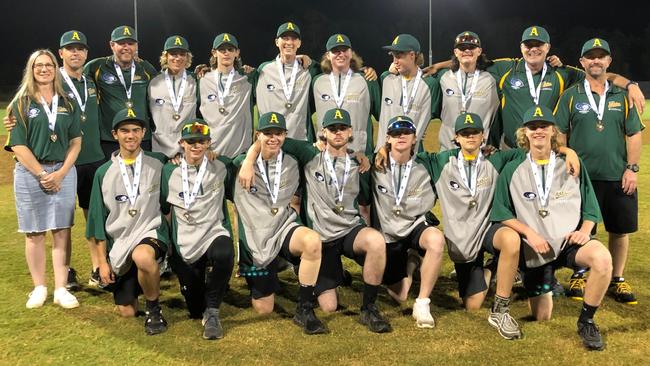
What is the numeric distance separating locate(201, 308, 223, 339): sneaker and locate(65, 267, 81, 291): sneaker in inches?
68.3

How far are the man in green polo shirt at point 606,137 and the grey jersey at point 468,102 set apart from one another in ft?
2.17

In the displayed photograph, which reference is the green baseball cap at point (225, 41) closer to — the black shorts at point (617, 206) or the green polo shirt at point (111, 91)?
the green polo shirt at point (111, 91)

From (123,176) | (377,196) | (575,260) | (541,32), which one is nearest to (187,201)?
(123,176)

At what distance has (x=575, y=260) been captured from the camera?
4.79 metres

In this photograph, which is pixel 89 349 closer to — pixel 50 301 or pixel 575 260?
pixel 50 301

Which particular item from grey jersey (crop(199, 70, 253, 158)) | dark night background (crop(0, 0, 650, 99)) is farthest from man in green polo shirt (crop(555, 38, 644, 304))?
dark night background (crop(0, 0, 650, 99))

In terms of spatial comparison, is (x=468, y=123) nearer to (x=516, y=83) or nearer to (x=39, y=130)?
(x=516, y=83)

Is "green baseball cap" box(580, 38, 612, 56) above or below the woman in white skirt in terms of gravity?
above

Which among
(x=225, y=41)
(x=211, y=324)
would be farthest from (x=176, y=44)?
(x=211, y=324)

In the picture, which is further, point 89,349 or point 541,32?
point 541,32

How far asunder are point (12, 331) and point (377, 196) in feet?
10.5

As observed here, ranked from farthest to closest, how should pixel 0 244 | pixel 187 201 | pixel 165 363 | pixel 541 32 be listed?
pixel 0 244
pixel 541 32
pixel 187 201
pixel 165 363

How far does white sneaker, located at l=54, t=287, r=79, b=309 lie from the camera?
17.9 feet

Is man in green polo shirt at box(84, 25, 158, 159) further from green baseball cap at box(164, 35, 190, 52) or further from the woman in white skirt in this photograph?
the woman in white skirt
